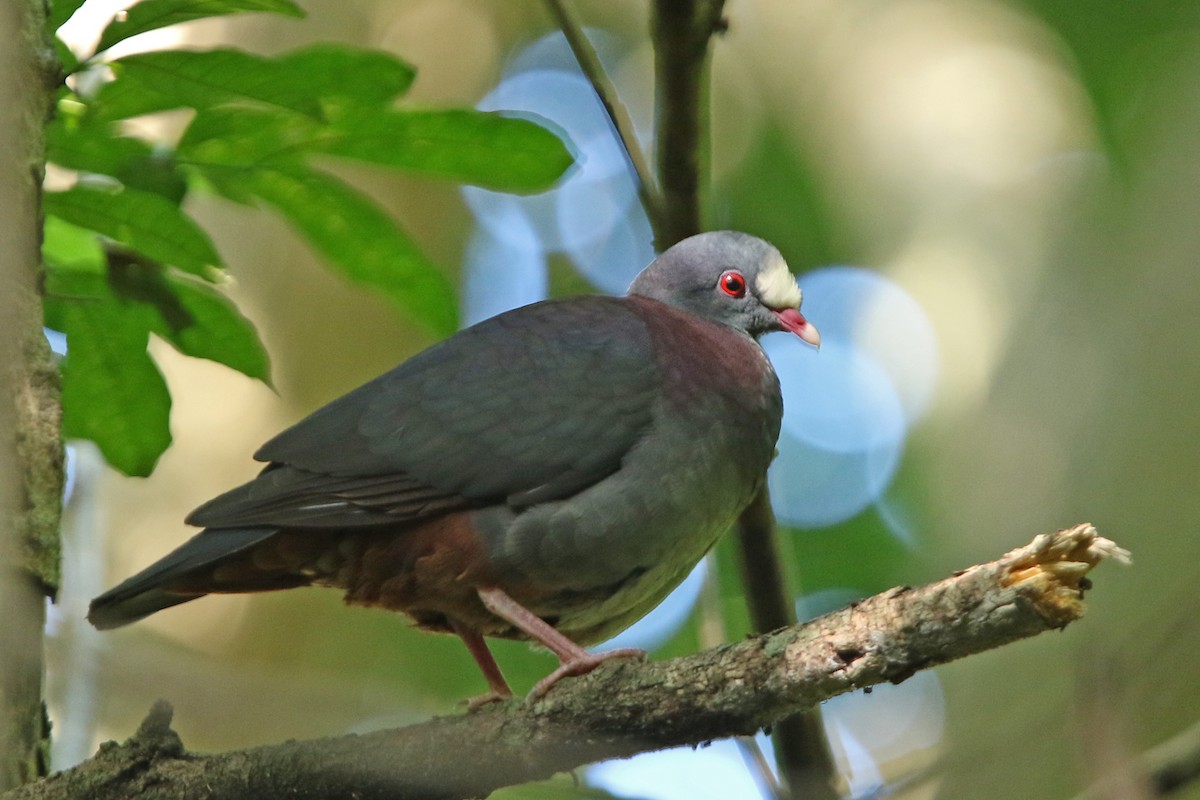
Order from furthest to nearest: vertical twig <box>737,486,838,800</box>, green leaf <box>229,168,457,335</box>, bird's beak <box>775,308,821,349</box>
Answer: bird's beak <box>775,308,821,349</box> → vertical twig <box>737,486,838,800</box> → green leaf <box>229,168,457,335</box>

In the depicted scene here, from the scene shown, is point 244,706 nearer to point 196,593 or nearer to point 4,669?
point 196,593

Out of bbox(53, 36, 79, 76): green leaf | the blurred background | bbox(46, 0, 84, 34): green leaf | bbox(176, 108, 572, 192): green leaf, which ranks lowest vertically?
the blurred background

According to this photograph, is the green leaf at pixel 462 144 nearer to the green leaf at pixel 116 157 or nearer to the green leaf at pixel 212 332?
the green leaf at pixel 116 157

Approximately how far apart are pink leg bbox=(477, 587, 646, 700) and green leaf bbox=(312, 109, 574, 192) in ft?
3.53

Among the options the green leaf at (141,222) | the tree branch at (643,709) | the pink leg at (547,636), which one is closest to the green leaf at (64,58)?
the green leaf at (141,222)

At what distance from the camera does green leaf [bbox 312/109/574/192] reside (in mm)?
2930

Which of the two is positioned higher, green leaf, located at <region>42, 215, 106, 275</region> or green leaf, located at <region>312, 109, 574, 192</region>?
green leaf, located at <region>312, 109, 574, 192</region>

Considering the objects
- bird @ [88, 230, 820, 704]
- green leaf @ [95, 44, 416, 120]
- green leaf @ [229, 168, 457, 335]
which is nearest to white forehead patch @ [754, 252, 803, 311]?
bird @ [88, 230, 820, 704]

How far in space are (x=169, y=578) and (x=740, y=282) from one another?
6.84 feet

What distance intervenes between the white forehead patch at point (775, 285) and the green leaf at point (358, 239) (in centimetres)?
138

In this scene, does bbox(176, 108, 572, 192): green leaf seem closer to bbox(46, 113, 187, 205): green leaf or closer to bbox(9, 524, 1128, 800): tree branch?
bbox(46, 113, 187, 205): green leaf

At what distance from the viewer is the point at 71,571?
15.2ft

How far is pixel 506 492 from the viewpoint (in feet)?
11.0

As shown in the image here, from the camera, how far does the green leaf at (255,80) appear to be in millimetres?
2701
